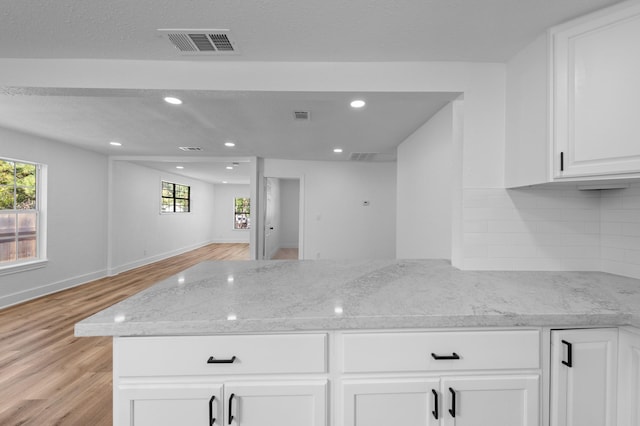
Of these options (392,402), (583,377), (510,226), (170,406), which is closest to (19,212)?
(170,406)

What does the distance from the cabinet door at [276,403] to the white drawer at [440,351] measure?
0.52 feet

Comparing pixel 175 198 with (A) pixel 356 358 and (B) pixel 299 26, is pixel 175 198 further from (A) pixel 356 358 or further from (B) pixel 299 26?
(A) pixel 356 358

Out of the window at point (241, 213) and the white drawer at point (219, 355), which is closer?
the white drawer at point (219, 355)

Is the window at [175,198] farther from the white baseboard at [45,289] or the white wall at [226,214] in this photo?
the white baseboard at [45,289]

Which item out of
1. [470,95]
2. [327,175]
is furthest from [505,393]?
[327,175]

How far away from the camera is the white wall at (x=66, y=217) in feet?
12.1

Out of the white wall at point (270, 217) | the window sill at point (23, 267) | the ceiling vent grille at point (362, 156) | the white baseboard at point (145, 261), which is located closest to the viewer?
the window sill at point (23, 267)

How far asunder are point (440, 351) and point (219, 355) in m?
0.80

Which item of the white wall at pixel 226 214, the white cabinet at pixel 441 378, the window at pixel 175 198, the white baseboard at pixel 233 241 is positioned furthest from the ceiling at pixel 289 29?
the white baseboard at pixel 233 241

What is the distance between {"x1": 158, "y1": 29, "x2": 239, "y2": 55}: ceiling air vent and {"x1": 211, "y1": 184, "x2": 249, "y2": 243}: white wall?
934 centimetres

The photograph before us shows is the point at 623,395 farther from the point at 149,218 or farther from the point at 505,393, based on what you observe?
the point at 149,218

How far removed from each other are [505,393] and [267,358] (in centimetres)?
90

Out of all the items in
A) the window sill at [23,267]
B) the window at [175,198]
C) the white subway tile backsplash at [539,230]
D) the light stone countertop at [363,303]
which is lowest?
the window sill at [23,267]

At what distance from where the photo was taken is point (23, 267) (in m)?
3.72
